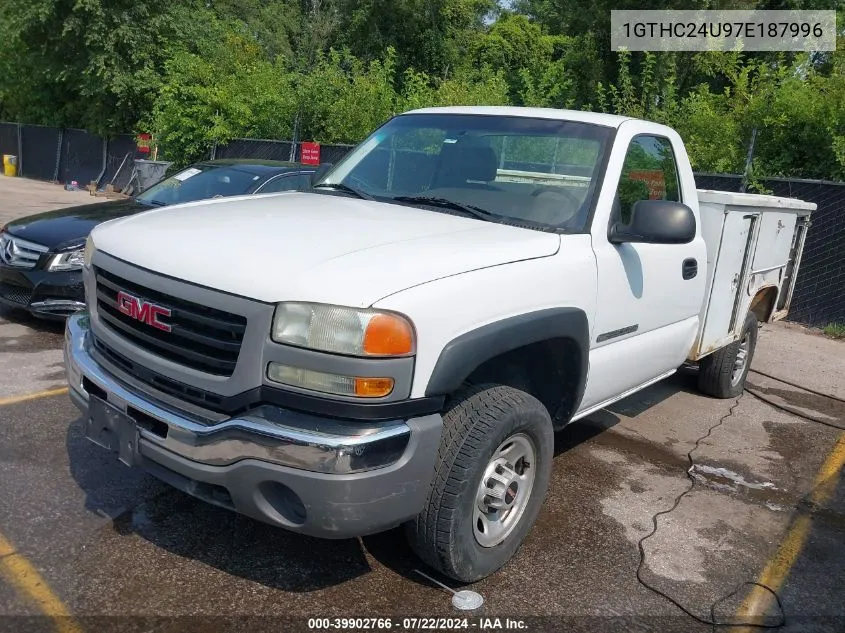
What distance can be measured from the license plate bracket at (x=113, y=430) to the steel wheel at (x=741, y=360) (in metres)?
4.94

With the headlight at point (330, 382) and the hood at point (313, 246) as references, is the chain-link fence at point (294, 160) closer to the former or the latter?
the hood at point (313, 246)

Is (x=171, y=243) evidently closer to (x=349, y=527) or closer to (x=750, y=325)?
(x=349, y=527)

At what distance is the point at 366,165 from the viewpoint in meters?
4.41

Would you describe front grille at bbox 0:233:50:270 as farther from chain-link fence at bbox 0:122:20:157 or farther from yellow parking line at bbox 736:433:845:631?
chain-link fence at bbox 0:122:20:157

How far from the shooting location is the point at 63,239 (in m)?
6.27

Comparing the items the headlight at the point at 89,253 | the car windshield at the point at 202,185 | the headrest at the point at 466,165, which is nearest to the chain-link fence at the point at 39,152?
the car windshield at the point at 202,185

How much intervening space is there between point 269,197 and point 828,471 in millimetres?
4021

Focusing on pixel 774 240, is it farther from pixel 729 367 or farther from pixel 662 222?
pixel 662 222

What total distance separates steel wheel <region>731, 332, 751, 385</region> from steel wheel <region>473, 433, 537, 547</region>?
354 centimetres

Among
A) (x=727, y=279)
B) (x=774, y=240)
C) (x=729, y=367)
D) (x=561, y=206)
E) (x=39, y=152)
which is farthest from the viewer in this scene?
(x=39, y=152)

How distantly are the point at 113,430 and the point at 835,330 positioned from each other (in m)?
9.14

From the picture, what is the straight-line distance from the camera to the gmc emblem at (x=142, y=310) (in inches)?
113

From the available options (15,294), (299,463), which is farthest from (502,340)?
(15,294)

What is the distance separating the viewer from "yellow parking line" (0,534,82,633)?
2.78 m
